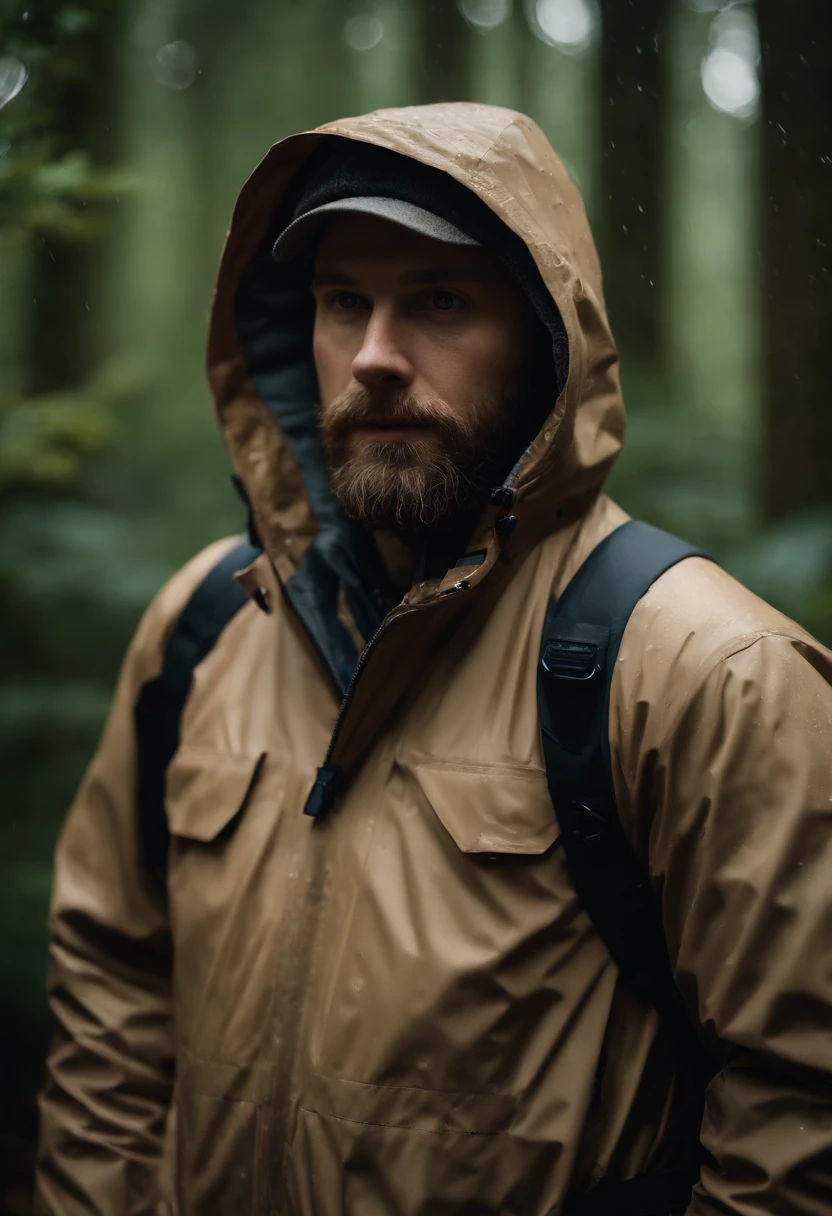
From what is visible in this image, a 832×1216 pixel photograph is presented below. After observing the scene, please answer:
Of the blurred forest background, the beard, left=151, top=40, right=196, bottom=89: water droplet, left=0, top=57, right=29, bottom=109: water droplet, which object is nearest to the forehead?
the beard

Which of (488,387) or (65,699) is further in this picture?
(65,699)

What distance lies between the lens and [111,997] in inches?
102

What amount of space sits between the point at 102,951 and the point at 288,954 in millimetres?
828

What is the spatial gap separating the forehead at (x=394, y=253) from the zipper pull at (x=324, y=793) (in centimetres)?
120

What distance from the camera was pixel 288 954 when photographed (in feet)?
6.86

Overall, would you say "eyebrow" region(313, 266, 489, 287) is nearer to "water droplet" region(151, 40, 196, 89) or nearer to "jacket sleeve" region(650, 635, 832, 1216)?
"jacket sleeve" region(650, 635, 832, 1216)

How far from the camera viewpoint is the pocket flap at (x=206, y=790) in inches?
89.6

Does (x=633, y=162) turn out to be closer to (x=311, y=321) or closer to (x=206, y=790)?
(x=311, y=321)

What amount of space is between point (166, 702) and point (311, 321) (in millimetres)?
1213

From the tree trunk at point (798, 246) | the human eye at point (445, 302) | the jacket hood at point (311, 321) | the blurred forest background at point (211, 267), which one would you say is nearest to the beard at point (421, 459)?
the jacket hood at point (311, 321)

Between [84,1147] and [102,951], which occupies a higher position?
[102,951]

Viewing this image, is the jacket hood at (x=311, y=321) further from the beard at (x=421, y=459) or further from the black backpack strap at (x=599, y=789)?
the black backpack strap at (x=599, y=789)

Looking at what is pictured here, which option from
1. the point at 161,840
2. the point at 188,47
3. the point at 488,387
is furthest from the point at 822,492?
the point at 188,47

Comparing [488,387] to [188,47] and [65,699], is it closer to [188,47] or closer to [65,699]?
[65,699]
